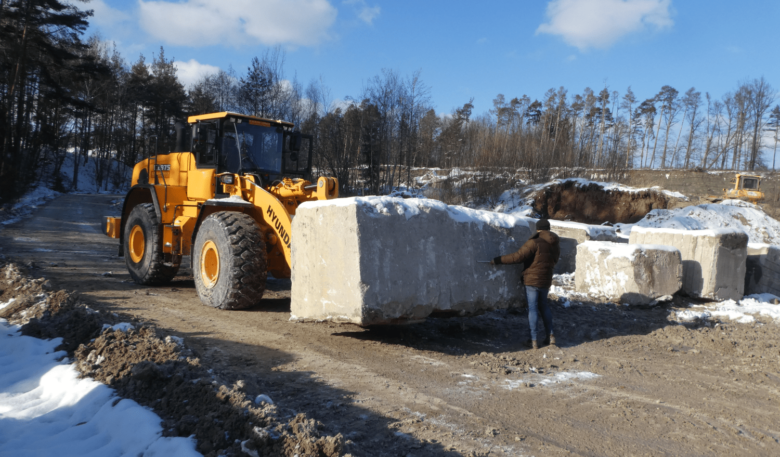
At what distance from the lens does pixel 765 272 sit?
349 inches

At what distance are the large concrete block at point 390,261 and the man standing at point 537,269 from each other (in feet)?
0.90

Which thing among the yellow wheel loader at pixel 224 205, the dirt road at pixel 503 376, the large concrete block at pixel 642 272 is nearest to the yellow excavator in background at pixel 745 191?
the large concrete block at pixel 642 272

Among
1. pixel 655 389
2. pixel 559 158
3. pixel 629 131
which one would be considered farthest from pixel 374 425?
pixel 629 131

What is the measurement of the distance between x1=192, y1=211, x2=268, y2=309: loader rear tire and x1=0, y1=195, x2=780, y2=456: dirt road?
24 cm

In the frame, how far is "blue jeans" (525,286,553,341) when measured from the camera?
568 centimetres

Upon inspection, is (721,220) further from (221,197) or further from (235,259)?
(235,259)

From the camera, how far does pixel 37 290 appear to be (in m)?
6.73

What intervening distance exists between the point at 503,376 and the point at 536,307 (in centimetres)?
133

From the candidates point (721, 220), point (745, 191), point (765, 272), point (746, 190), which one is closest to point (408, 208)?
point (765, 272)

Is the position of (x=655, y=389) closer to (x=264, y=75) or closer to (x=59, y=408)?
(x=59, y=408)

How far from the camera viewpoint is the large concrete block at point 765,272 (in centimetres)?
883

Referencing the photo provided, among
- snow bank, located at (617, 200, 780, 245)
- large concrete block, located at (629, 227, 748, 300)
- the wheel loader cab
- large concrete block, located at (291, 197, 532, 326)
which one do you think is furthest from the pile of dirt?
snow bank, located at (617, 200, 780, 245)

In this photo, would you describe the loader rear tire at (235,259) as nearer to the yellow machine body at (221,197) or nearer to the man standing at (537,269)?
the yellow machine body at (221,197)

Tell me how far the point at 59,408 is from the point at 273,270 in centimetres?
369
